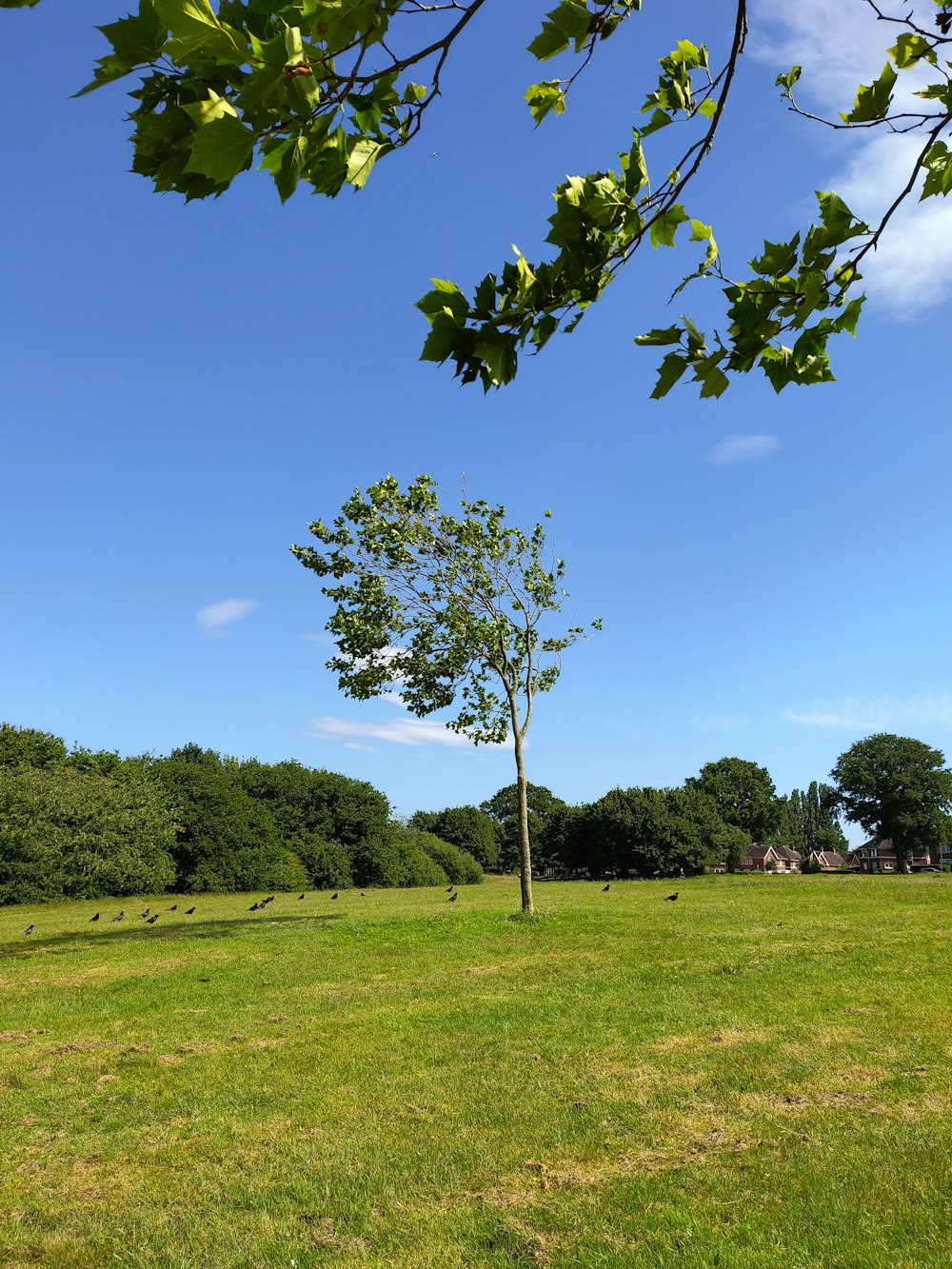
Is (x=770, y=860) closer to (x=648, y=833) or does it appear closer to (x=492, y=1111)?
(x=648, y=833)

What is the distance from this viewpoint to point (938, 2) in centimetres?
299

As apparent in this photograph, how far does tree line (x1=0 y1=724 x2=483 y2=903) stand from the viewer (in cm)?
4369

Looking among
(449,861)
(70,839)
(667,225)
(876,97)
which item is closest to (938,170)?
(876,97)

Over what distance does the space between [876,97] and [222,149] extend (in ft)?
9.02

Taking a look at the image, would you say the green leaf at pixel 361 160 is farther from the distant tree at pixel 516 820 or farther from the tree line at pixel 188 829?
the distant tree at pixel 516 820

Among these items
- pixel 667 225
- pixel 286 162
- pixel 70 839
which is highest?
pixel 667 225

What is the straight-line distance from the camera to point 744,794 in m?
80.2

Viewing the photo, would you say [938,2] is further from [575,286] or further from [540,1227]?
[540,1227]

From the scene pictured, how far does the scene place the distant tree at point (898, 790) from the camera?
7338cm

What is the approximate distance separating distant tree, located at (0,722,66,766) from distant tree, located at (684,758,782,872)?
202 feet

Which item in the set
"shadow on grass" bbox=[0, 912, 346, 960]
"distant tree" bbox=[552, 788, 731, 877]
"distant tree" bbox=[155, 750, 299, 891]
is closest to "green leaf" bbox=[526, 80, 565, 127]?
"shadow on grass" bbox=[0, 912, 346, 960]

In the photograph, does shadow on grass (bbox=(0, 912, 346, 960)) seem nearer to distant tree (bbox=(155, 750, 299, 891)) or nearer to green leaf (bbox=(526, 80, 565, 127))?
green leaf (bbox=(526, 80, 565, 127))

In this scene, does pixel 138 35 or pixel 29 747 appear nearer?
pixel 138 35

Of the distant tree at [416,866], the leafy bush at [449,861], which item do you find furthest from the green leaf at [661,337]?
the leafy bush at [449,861]
